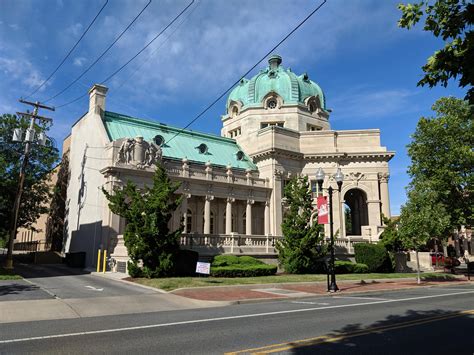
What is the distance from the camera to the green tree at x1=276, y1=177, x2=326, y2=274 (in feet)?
89.1

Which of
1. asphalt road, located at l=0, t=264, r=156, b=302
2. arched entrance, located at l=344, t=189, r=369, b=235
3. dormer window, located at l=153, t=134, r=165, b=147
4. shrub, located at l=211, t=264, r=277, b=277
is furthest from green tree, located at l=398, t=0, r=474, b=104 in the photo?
arched entrance, located at l=344, t=189, r=369, b=235

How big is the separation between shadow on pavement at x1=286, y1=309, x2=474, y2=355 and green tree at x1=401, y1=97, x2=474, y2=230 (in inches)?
1065

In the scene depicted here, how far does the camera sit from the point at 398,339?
27.0 ft

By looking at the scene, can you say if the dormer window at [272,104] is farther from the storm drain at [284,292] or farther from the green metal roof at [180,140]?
the storm drain at [284,292]

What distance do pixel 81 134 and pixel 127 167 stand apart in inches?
434

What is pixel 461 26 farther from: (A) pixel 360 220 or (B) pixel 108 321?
(A) pixel 360 220

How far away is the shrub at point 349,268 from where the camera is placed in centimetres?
2883

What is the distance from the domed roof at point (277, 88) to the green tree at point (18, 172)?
2412cm

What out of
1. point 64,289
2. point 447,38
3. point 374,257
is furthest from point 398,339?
point 374,257

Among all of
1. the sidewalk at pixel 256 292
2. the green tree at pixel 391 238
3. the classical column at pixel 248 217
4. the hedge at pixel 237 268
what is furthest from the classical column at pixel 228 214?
the sidewalk at pixel 256 292

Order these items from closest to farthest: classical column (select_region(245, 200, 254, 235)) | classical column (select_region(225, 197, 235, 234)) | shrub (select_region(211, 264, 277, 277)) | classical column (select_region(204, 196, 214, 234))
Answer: shrub (select_region(211, 264, 277, 277)) < classical column (select_region(204, 196, 214, 234)) < classical column (select_region(225, 197, 235, 234)) < classical column (select_region(245, 200, 254, 235))

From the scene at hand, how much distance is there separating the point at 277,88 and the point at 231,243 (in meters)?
26.5

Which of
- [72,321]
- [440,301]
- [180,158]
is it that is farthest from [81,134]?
[440,301]

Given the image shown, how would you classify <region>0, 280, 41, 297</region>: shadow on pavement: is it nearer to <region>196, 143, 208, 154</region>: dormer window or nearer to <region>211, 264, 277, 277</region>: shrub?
<region>211, 264, 277, 277</region>: shrub
